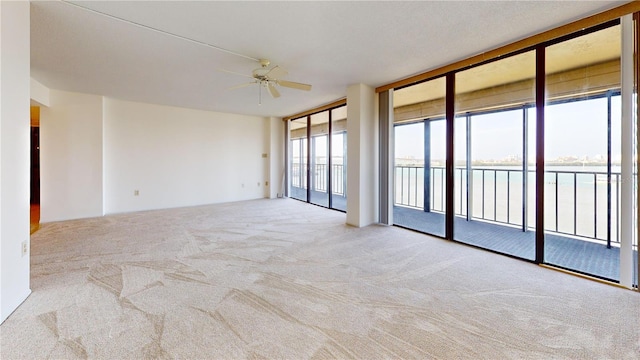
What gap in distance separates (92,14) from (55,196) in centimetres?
436

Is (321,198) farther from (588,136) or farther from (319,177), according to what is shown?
(588,136)

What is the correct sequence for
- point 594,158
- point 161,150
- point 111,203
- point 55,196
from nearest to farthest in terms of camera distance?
point 594,158 → point 55,196 → point 111,203 → point 161,150

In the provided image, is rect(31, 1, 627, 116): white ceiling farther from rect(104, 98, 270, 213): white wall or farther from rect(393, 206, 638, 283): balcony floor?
rect(393, 206, 638, 283): balcony floor

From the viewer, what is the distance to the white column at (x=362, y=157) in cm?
461

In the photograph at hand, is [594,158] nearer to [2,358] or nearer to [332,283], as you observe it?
[332,283]

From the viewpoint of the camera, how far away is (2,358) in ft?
4.96

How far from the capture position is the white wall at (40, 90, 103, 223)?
4.92m

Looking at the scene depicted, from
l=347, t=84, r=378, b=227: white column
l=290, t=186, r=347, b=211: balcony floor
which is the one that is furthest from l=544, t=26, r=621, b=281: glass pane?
l=290, t=186, r=347, b=211: balcony floor

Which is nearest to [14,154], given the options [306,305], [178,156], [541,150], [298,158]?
[306,305]

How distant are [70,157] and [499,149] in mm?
7887

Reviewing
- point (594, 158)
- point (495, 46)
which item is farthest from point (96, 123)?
point (594, 158)

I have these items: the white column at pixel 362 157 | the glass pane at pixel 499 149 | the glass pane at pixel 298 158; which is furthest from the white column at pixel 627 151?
the glass pane at pixel 298 158

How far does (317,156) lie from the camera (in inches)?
326

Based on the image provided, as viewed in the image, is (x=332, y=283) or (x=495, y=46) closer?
(x=332, y=283)
